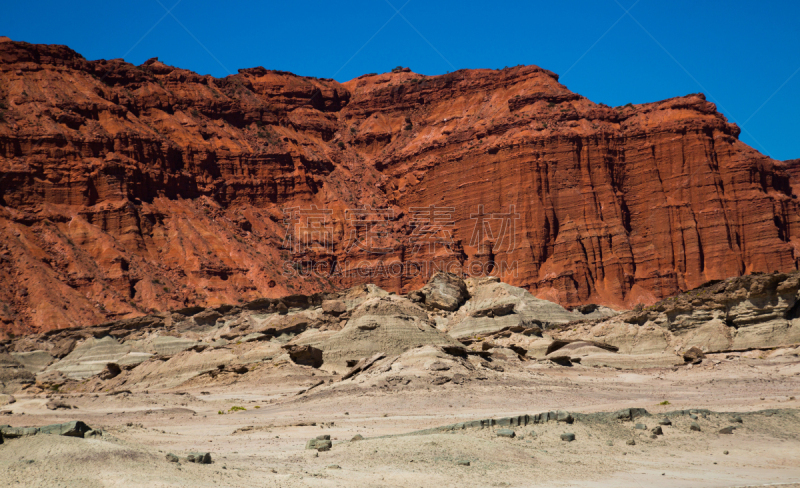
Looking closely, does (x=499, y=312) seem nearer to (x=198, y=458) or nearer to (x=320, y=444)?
(x=320, y=444)

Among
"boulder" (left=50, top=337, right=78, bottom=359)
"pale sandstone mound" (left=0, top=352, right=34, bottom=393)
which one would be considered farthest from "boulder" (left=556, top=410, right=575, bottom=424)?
"boulder" (left=50, top=337, right=78, bottom=359)

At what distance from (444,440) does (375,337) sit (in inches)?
929

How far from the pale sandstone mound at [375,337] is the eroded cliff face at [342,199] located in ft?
148

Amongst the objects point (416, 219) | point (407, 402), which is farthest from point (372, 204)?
point (407, 402)

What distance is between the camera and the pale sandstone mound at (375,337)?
1548 inches

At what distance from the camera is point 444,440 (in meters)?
16.5

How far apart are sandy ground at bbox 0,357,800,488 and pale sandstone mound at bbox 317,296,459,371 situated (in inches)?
328

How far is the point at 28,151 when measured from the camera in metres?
92.9

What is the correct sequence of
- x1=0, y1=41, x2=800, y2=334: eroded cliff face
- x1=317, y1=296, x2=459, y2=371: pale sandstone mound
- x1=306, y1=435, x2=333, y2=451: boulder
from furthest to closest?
x1=0, y1=41, x2=800, y2=334: eroded cliff face
x1=317, y1=296, x2=459, y2=371: pale sandstone mound
x1=306, y1=435, x2=333, y2=451: boulder

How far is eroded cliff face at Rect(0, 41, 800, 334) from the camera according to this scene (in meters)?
88.8

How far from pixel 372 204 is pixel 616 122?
3684cm

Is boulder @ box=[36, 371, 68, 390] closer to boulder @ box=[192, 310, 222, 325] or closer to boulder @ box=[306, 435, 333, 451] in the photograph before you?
boulder @ box=[192, 310, 222, 325]

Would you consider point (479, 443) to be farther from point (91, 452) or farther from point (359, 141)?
point (359, 141)

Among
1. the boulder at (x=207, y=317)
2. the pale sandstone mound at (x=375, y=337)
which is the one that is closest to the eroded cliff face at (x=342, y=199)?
the boulder at (x=207, y=317)
